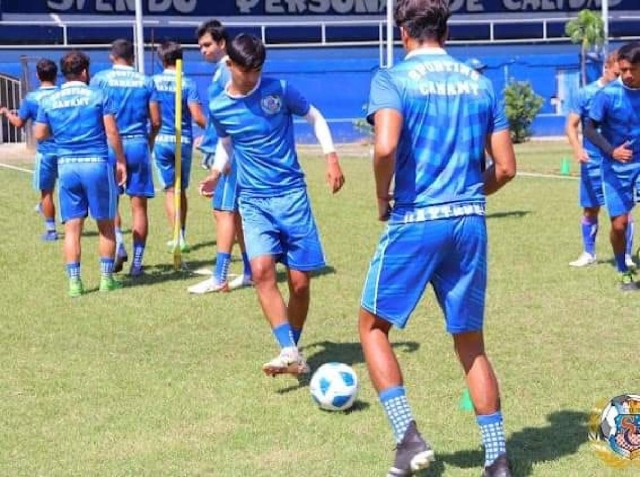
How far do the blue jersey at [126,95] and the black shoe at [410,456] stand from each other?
265 inches

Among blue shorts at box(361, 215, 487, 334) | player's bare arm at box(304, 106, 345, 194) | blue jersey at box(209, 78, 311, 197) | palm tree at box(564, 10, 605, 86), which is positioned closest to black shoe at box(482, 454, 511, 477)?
blue shorts at box(361, 215, 487, 334)

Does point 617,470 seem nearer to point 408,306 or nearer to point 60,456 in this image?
point 408,306

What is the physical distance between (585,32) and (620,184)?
3081 cm

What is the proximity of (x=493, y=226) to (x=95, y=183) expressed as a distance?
5.97 metres

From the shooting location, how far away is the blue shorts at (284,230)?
7.18 m

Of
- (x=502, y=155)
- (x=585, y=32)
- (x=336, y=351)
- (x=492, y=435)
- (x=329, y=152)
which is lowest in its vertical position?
(x=336, y=351)

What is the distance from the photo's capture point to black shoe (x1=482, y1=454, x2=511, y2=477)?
5059 mm

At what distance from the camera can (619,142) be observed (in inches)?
396

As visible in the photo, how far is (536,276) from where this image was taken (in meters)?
10.9

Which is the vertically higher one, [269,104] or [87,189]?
[269,104]

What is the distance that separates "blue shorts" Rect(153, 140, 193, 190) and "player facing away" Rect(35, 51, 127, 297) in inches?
82.3

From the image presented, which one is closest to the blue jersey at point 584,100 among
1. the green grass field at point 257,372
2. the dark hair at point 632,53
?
the dark hair at point 632,53

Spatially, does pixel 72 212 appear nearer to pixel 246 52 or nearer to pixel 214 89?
pixel 214 89

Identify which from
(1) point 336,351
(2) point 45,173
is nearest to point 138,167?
(2) point 45,173
